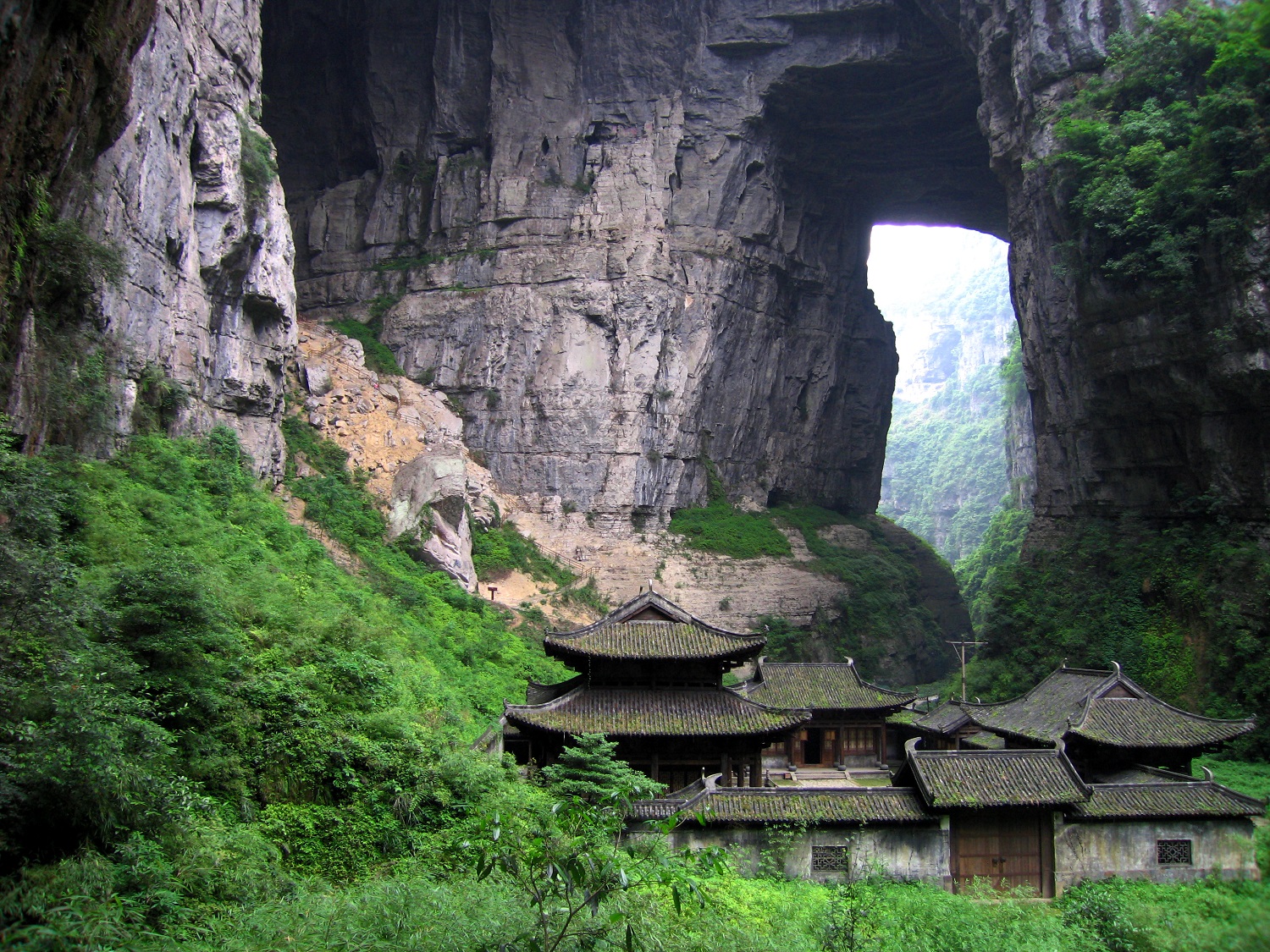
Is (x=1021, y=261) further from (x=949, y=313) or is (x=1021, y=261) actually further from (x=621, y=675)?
(x=949, y=313)

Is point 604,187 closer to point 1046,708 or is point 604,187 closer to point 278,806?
point 1046,708

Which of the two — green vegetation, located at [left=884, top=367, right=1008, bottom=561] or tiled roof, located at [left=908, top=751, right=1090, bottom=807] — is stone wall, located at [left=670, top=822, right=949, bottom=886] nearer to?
tiled roof, located at [left=908, top=751, right=1090, bottom=807]

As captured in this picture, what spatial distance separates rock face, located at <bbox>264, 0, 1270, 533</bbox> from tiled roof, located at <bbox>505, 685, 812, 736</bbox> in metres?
23.4

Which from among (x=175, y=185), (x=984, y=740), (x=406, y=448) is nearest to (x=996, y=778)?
(x=984, y=740)

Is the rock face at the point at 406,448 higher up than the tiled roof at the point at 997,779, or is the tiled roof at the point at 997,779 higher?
the rock face at the point at 406,448

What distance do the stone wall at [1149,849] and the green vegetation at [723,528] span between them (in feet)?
85.0

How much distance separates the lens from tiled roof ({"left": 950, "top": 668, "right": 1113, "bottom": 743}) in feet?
62.7

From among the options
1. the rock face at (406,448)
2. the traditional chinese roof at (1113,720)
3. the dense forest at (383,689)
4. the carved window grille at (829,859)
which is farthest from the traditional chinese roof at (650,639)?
the rock face at (406,448)

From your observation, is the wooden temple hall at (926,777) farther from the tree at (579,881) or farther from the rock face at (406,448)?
the rock face at (406,448)

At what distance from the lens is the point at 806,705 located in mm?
24266

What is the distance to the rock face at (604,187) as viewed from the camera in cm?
4250

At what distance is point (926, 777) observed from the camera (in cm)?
1584

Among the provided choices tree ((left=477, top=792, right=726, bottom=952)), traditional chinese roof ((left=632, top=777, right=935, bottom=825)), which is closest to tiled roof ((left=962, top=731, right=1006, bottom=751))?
traditional chinese roof ((left=632, top=777, right=935, bottom=825))

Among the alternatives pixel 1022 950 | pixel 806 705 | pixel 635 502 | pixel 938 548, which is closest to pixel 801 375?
pixel 635 502
